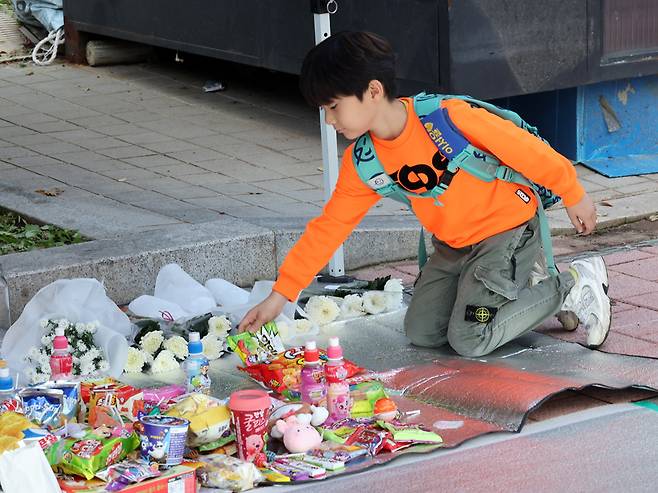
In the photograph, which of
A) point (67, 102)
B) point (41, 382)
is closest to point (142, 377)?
point (41, 382)

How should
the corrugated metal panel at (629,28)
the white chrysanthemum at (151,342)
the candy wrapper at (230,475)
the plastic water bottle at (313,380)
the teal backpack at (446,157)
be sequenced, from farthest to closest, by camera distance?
the corrugated metal panel at (629,28)
the white chrysanthemum at (151,342)
the teal backpack at (446,157)
the plastic water bottle at (313,380)
the candy wrapper at (230,475)

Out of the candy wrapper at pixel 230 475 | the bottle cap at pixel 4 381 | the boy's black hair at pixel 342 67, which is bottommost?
the candy wrapper at pixel 230 475

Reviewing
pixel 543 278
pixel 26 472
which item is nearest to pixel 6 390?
pixel 26 472

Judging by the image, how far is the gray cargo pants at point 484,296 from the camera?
4.44 m

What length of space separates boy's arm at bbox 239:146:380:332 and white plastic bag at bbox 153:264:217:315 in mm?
600

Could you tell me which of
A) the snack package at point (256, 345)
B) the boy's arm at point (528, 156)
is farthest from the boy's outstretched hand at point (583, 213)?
the snack package at point (256, 345)

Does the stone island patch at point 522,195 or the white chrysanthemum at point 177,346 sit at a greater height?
the stone island patch at point 522,195

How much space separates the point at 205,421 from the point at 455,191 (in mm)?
1342

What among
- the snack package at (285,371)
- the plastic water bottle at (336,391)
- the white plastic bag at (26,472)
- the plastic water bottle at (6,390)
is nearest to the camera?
the white plastic bag at (26,472)

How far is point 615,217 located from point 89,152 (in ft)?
10.7

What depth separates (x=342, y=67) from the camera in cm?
404

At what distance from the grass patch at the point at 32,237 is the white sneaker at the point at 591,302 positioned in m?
2.27

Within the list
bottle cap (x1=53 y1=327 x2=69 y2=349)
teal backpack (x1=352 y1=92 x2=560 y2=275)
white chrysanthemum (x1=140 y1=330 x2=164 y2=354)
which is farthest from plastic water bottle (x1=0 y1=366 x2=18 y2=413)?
teal backpack (x1=352 y1=92 x2=560 y2=275)

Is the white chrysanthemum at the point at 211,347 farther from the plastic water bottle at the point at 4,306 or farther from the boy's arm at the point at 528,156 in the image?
the boy's arm at the point at 528,156
